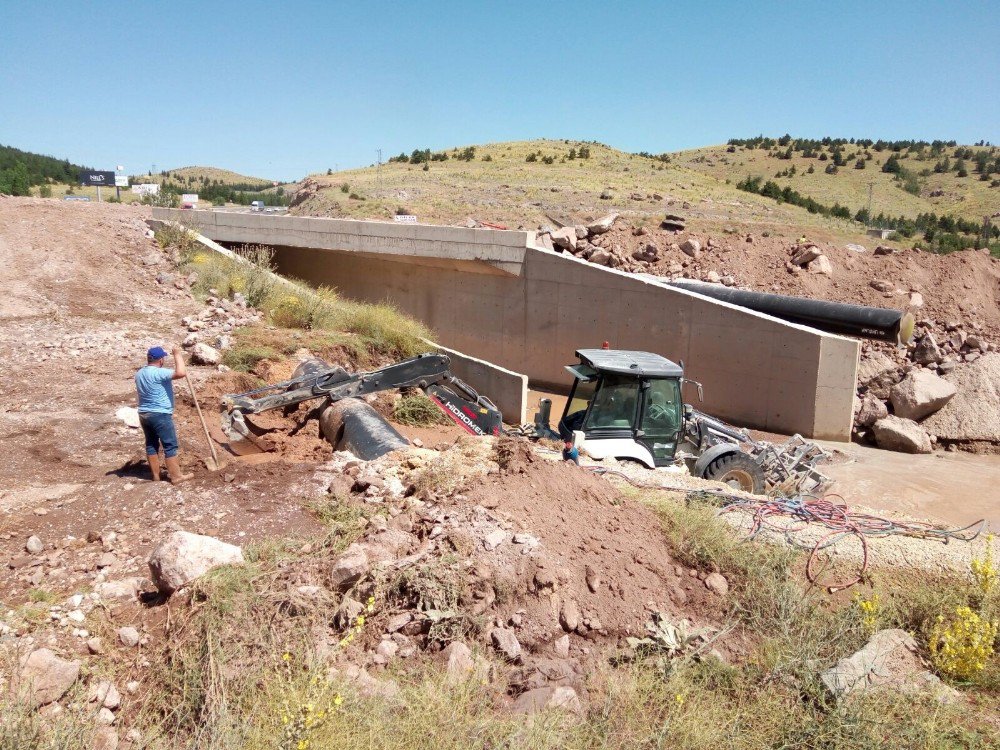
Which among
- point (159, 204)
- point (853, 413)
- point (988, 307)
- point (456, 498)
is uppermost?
point (159, 204)

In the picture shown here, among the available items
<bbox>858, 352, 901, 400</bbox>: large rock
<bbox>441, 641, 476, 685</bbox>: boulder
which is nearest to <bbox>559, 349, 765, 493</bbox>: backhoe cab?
<bbox>441, 641, 476, 685</bbox>: boulder

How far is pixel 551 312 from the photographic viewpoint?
59.0 ft

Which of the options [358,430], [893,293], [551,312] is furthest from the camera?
[893,293]

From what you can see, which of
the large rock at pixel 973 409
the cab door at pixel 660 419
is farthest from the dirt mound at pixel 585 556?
the large rock at pixel 973 409

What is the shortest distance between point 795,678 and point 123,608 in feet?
14.5

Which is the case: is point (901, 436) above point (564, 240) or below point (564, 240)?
below

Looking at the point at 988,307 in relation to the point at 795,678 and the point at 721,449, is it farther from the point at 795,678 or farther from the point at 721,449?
the point at 795,678

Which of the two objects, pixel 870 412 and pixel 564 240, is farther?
pixel 564 240

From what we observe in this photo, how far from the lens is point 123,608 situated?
15.3ft

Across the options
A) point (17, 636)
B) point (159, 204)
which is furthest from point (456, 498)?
point (159, 204)

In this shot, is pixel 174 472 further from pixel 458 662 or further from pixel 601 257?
pixel 601 257

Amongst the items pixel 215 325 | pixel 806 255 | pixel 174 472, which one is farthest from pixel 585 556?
pixel 806 255

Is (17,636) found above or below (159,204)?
below

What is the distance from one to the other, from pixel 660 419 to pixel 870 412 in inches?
306
